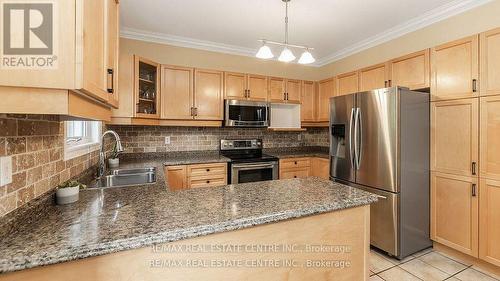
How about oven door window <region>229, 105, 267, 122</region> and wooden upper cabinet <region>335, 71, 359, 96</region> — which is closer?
wooden upper cabinet <region>335, 71, 359, 96</region>

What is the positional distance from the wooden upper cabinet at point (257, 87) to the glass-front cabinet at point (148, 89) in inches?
52.5

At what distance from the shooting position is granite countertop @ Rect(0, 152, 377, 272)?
0.75 m

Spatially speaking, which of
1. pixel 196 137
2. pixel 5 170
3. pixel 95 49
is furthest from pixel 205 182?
pixel 95 49

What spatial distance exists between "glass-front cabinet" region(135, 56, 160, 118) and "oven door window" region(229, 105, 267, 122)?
104 centimetres

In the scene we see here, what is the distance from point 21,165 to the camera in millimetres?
1018

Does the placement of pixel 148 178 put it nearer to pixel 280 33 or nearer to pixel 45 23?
pixel 45 23

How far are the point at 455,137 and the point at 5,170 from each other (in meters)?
3.27

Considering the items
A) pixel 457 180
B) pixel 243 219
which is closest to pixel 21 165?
pixel 243 219

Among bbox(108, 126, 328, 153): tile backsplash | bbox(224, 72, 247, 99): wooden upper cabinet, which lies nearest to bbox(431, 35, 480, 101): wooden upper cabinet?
bbox(108, 126, 328, 153): tile backsplash

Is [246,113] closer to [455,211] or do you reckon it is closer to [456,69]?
[456,69]

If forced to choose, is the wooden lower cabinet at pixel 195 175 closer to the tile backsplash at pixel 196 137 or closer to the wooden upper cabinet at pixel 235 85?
the tile backsplash at pixel 196 137

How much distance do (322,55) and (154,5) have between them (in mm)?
2745

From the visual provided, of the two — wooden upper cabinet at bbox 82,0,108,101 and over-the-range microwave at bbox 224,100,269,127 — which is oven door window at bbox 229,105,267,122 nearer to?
over-the-range microwave at bbox 224,100,269,127

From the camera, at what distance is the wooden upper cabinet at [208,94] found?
10.9 feet
